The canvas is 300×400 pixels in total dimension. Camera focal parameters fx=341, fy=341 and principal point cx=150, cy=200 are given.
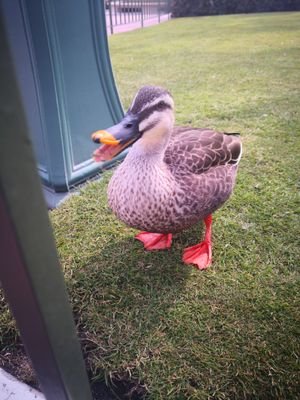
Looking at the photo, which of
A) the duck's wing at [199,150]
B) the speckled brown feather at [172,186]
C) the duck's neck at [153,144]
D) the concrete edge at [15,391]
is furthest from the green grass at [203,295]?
the duck's neck at [153,144]

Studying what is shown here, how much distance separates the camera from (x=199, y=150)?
1.54 m

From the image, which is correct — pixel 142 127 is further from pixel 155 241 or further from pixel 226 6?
pixel 226 6

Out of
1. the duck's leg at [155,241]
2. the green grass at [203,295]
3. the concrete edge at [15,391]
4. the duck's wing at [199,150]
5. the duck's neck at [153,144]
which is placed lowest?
the concrete edge at [15,391]

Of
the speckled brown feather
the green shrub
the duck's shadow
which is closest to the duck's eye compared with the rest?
the speckled brown feather

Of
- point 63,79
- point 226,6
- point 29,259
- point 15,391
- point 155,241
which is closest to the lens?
point 29,259

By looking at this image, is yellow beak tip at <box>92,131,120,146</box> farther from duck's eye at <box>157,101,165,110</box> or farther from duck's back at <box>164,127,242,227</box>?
duck's back at <box>164,127,242,227</box>

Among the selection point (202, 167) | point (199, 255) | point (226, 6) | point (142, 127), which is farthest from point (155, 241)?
point (226, 6)

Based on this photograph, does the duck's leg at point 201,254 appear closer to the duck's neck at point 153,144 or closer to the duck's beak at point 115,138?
the duck's neck at point 153,144

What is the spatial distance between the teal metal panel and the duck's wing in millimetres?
746

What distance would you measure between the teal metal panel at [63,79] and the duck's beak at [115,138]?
66cm

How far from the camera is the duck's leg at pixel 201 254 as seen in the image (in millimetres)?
1584

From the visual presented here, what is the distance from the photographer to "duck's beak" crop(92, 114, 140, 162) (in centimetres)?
123

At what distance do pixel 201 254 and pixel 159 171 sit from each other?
0.48m

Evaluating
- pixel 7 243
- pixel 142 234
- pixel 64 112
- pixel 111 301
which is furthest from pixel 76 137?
pixel 7 243
